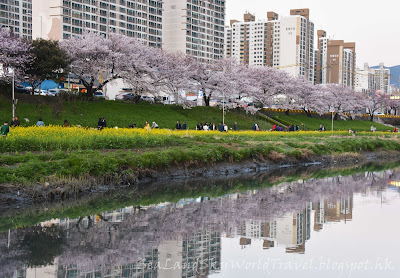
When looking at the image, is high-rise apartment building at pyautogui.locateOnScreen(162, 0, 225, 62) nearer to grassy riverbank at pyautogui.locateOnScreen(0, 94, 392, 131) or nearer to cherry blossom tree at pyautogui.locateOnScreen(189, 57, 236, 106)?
cherry blossom tree at pyautogui.locateOnScreen(189, 57, 236, 106)

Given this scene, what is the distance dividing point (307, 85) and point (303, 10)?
120 meters

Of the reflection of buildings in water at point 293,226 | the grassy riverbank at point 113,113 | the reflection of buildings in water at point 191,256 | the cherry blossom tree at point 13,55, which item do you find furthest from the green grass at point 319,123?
the reflection of buildings in water at point 191,256

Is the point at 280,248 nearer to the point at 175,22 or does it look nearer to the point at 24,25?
the point at 175,22

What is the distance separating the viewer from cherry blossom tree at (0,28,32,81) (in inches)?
1837

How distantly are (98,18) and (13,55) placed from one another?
65.4 meters

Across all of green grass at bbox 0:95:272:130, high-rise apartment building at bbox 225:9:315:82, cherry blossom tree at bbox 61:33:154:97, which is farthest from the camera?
high-rise apartment building at bbox 225:9:315:82

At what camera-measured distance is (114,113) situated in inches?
2115

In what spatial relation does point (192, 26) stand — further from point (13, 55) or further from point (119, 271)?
point (119, 271)

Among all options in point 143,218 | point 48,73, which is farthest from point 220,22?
point 143,218

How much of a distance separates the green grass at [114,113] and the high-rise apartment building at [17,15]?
258ft

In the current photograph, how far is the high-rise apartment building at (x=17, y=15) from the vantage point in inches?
5091

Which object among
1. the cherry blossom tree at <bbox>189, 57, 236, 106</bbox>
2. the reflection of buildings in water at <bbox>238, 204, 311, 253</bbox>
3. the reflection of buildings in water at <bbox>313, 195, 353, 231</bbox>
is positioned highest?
the cherry blossom tree at <bbox>189, 57, 236, 106</bbox>

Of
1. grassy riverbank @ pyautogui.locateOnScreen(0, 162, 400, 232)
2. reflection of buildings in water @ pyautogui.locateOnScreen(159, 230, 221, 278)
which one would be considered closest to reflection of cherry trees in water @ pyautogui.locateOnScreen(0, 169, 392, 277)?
reflection of buildings in water @ pyautogui.locateOnScreen(159, 230, 221, 278)

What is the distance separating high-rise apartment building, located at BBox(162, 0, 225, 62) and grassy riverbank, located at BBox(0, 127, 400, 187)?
3990 inches
